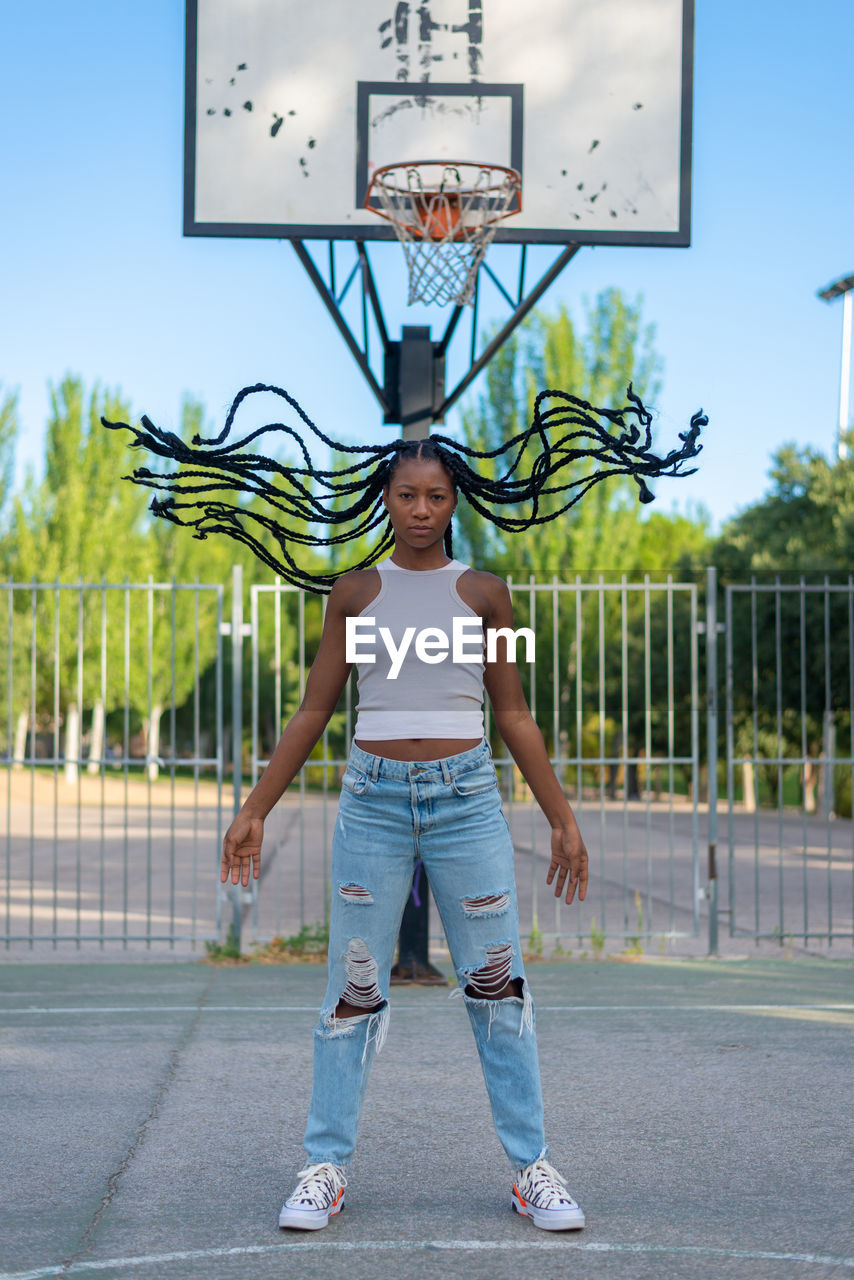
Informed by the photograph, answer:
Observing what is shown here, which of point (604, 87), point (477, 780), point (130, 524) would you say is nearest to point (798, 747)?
point (130, 524)

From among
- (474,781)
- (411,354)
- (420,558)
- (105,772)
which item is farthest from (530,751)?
(105,772)

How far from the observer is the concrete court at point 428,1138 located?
11.4 ft

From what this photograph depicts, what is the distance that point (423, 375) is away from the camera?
8.03m

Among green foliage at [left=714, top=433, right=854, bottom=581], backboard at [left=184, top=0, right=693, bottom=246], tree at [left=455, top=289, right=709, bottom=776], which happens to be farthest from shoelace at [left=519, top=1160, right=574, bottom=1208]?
tree at [left=455, top=289, right=709, bottom=776]

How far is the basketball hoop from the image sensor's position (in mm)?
7809

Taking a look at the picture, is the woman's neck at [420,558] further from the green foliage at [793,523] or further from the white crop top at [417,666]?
the green foliage at [793,523]

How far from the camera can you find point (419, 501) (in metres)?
3.78

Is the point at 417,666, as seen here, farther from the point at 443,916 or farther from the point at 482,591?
the point at 443,916

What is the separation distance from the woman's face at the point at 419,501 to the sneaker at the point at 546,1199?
169cm

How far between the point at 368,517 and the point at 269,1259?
215 centimetres

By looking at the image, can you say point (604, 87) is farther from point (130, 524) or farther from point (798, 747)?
point (130, 524)

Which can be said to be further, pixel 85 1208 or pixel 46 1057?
pixel 46 1057

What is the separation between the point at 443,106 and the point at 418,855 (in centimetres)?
597

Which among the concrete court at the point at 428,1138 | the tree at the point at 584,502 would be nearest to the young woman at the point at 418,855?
the concrete court at the point at 428,1138
